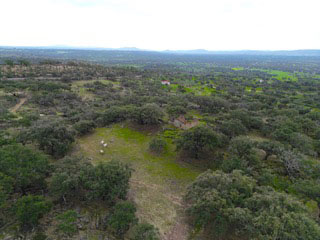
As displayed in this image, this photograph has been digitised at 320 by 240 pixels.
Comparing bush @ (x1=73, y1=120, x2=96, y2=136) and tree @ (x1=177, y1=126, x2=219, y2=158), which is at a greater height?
tree @ (x1=177, y1=126, x2=219, y2=158)

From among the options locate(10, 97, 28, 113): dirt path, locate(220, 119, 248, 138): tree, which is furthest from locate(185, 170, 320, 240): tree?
locate(10, 97, 28, 113): dirt path

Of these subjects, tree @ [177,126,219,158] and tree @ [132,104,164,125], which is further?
tree @ [132,104,164,125]

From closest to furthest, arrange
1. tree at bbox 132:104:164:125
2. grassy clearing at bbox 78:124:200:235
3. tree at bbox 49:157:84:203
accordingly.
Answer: tree at bbox 49:157:84:203 → grassy clearing at bbox 78:124:200:235 → tree at bbox 132:104:164:125

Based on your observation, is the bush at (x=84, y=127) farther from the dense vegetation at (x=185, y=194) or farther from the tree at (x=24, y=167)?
the tree at (x=24, y=167)

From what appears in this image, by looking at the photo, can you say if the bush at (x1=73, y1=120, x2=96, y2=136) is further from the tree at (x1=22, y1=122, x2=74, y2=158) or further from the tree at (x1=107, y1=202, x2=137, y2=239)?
the tree at (x1=107, y1=202, x2=137, y2=239)

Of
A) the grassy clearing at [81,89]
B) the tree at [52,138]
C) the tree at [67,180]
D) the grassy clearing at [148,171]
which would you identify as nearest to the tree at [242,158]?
the grassy clearing at [148,171]

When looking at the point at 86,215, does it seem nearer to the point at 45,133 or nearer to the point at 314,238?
the point at 45,133

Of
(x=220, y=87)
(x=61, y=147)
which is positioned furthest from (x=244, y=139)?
(x=220, y=87)
